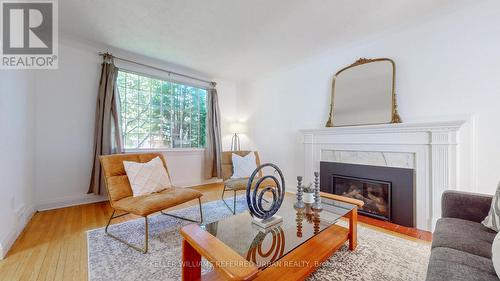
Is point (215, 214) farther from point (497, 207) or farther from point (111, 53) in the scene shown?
point (111, 53)

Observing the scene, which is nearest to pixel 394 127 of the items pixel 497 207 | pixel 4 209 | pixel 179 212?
pixel 497 207

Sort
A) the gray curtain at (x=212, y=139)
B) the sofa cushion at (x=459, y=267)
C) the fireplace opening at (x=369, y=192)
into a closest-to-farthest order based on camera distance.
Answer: the sofa cushion at (x=459, y=267), the fireplace opening at (x=369, y=192), the gray curtain at (x=212, y=139)

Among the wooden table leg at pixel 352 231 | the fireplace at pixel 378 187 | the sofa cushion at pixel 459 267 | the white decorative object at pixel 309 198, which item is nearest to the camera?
the sofa cushion at pixel 459 267

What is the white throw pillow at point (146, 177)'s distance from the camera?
203cm

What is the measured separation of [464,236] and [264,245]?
1.12 meters

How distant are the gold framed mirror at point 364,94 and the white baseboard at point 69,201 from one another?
3613mm

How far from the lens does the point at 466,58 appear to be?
2.02 metres

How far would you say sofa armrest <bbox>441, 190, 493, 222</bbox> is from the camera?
4.35 feet

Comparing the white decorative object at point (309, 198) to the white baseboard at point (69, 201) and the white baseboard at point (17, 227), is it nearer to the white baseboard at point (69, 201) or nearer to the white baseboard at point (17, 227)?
the white baseboard at point (17, 227)

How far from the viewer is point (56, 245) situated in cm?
172

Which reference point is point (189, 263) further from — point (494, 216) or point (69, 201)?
point (69, 201)

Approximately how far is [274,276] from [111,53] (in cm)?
361

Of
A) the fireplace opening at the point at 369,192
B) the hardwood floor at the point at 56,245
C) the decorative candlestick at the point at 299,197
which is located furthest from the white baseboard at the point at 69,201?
the fireplace opening at the point at 369,192

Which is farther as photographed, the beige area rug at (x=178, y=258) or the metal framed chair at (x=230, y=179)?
the metal framed chair at (x=230, y=179)
